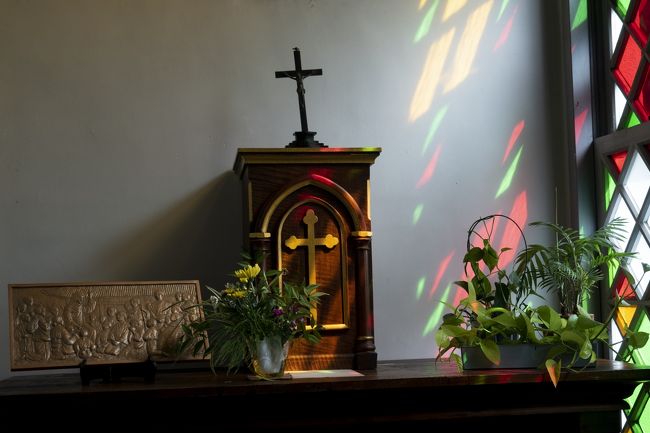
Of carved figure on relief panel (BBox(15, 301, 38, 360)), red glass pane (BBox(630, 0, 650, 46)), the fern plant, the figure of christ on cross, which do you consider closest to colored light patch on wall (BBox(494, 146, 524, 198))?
the fern plant

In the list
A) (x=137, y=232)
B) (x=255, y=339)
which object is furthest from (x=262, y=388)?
(x=137, y=232)

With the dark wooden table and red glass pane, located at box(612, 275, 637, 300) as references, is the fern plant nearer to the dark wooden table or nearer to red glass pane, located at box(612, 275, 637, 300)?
red glass pane, located at box(612, 275, 637, 300)

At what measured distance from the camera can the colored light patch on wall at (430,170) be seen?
13.3ft

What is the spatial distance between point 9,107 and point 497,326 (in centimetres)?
223

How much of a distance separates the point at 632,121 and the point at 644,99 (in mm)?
128

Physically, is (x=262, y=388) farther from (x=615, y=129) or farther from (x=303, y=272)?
(x=615, y=129)

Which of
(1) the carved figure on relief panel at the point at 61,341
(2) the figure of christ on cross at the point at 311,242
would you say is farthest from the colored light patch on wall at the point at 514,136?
(1) the carved figure on relief panel at the point at 61,341

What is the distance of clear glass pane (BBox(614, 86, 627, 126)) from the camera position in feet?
12.9

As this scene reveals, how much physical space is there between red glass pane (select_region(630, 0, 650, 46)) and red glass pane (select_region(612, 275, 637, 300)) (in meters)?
1.03

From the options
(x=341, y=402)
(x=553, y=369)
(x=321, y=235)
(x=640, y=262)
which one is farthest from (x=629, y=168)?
(x=341, y=402)

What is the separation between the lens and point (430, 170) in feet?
13.4

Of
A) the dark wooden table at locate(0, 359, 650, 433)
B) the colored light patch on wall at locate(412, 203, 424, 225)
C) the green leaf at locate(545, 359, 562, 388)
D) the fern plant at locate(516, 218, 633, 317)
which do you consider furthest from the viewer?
the colored light patch on wall at locate(412, 203, 424, 225)

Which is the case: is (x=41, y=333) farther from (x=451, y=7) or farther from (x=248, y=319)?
(x=451, y=7)

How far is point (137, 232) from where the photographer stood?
12.5 ft
